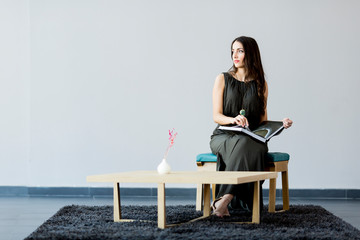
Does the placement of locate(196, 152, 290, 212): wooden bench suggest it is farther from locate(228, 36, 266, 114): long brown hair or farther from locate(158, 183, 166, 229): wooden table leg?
locate(158, 183, 166, 229): wooden table leg

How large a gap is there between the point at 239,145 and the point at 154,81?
1.88 m

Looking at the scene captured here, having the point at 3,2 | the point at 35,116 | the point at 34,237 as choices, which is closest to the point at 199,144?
the point at 35,116

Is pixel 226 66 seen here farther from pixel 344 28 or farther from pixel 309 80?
pixel 344 28

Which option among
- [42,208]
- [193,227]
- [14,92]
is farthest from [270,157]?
[14,92]

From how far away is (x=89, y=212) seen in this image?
3.38 m

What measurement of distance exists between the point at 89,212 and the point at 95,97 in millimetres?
1875

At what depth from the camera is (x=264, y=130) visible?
346 cm

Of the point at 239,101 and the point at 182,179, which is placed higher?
the point at 239,101

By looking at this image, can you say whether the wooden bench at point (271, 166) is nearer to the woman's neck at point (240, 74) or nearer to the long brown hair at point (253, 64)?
the long brown hair at point (253, 64)

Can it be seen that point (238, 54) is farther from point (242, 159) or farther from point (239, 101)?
point (242, 159)

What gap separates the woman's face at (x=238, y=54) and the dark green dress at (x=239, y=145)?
4.0 inches

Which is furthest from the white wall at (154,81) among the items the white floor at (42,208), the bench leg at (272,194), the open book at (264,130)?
the bench leg at (272,194)

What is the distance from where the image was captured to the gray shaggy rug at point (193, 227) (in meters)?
2.44

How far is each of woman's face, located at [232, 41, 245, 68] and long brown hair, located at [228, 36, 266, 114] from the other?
20 mm
